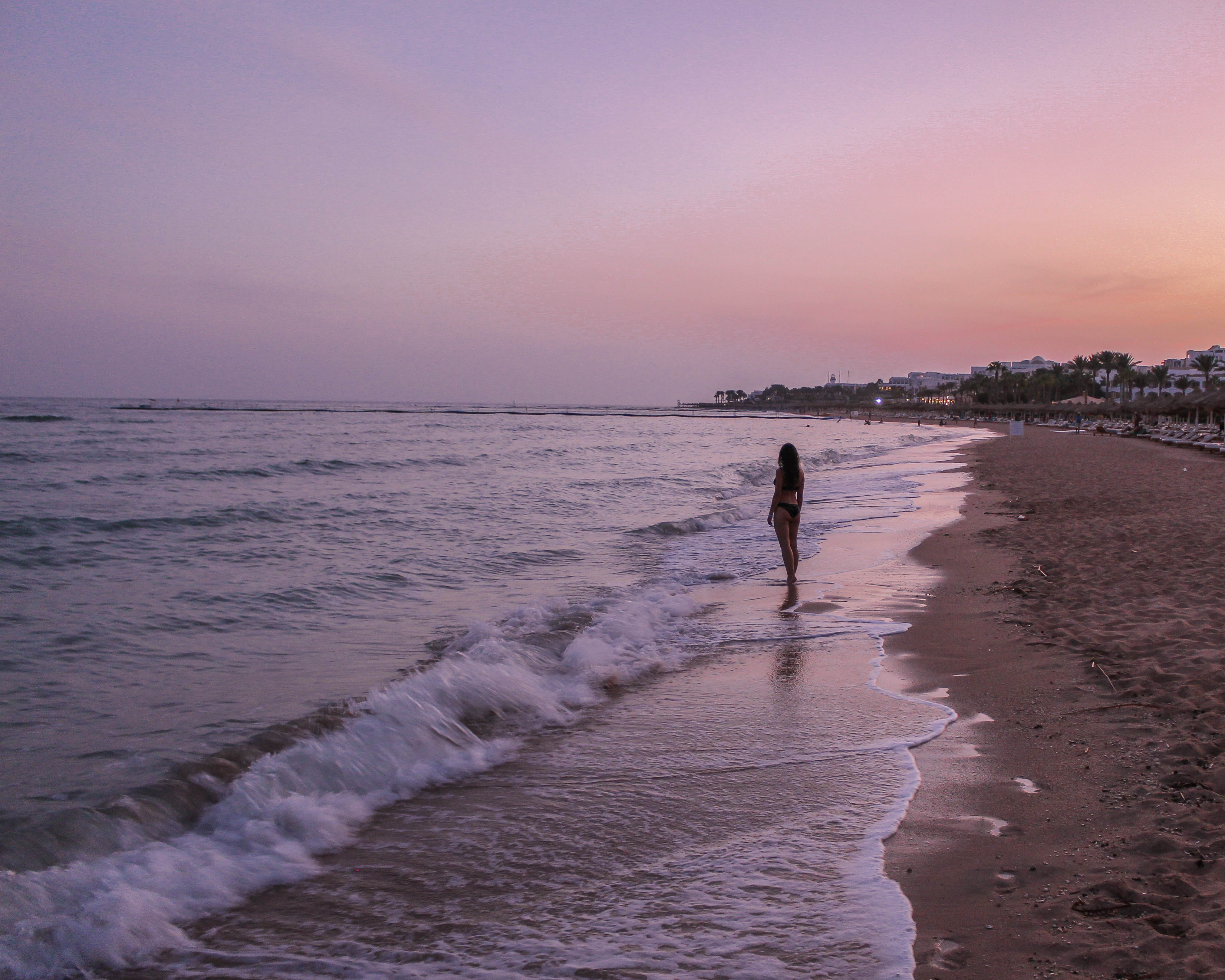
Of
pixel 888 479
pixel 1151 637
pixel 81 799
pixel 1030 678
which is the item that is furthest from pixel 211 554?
pixel 888 479

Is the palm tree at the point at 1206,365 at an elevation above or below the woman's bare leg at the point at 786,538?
above

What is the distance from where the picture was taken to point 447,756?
4.60 metres

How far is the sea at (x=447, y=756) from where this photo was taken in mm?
2750

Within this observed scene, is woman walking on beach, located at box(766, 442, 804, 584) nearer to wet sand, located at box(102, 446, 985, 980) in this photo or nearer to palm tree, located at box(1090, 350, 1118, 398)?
wet sand, located at box(102, 446, 985, 980)

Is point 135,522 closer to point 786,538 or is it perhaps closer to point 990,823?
point 786,538

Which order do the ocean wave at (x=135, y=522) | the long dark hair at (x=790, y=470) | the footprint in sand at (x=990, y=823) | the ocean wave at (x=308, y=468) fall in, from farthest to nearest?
the ocean wave at (x=308, y=468) → the ocean wave at (x=135, y=522) → the long dark hair at (x=790, y=470) → the footprint in sand at (x=990, y=823)

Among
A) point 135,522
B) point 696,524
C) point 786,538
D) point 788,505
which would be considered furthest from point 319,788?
point 696,524

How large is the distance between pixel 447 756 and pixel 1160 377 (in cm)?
10959

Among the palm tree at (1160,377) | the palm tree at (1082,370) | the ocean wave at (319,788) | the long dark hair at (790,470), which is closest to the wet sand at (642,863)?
the ocean wave at (319,788)

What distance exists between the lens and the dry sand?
98.2 inches

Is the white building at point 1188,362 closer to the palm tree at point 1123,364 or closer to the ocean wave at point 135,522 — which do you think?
the palm tree at point 1123,364

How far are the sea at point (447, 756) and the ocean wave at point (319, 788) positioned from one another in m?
0.02

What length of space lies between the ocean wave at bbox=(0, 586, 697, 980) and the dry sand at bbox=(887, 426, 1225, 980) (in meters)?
2.43

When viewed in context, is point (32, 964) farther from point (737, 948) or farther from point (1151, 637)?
point (1151, 637)
